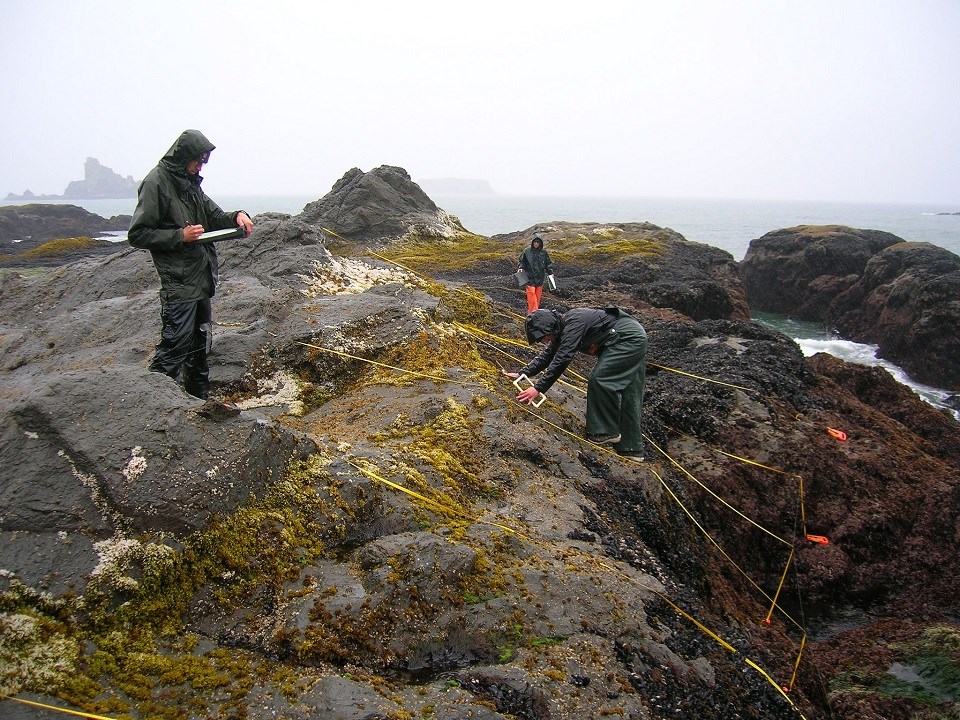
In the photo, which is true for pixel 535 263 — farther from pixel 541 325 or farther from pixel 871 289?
pixel 871 289

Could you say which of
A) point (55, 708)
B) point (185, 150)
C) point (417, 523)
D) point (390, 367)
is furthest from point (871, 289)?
point (55, 708)

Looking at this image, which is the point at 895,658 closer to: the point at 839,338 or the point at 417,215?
the point at 417,215

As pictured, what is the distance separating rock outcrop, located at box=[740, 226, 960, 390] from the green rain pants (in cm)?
1856

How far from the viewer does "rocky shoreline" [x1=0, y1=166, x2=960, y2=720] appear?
10.9 ft

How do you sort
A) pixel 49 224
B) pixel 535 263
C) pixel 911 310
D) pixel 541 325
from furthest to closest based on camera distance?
pixel 49 224 < pixel 911 310 < pixel 535 263 < pixel 541 325

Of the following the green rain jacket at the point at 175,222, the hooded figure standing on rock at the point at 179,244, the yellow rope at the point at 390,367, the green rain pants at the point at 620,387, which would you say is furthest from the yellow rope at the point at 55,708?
the green rain pants at the point at 620,387

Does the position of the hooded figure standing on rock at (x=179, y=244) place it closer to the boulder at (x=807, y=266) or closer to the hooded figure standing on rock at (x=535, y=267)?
the hooded figure standing on rock at (x=535, y=267)

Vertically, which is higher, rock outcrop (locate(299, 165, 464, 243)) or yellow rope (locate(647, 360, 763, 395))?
rock outcrop (locate(299, 165, 464, 243))

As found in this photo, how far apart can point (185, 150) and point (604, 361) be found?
4384 millimetres

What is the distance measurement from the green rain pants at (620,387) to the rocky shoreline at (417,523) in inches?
13.7

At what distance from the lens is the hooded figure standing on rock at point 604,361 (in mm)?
6367

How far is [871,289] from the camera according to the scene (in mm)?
26844

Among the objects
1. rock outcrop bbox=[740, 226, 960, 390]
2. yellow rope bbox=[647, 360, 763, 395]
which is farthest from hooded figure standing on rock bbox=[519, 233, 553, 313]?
rock outcrop bbox=[740, 226, 960, 390]

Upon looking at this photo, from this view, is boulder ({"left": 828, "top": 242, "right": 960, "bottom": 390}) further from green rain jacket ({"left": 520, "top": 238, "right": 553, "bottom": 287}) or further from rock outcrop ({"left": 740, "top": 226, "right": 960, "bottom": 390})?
green rain jacket ({"left": 520, "top": 238, "right": 553, "bottom": 287})
